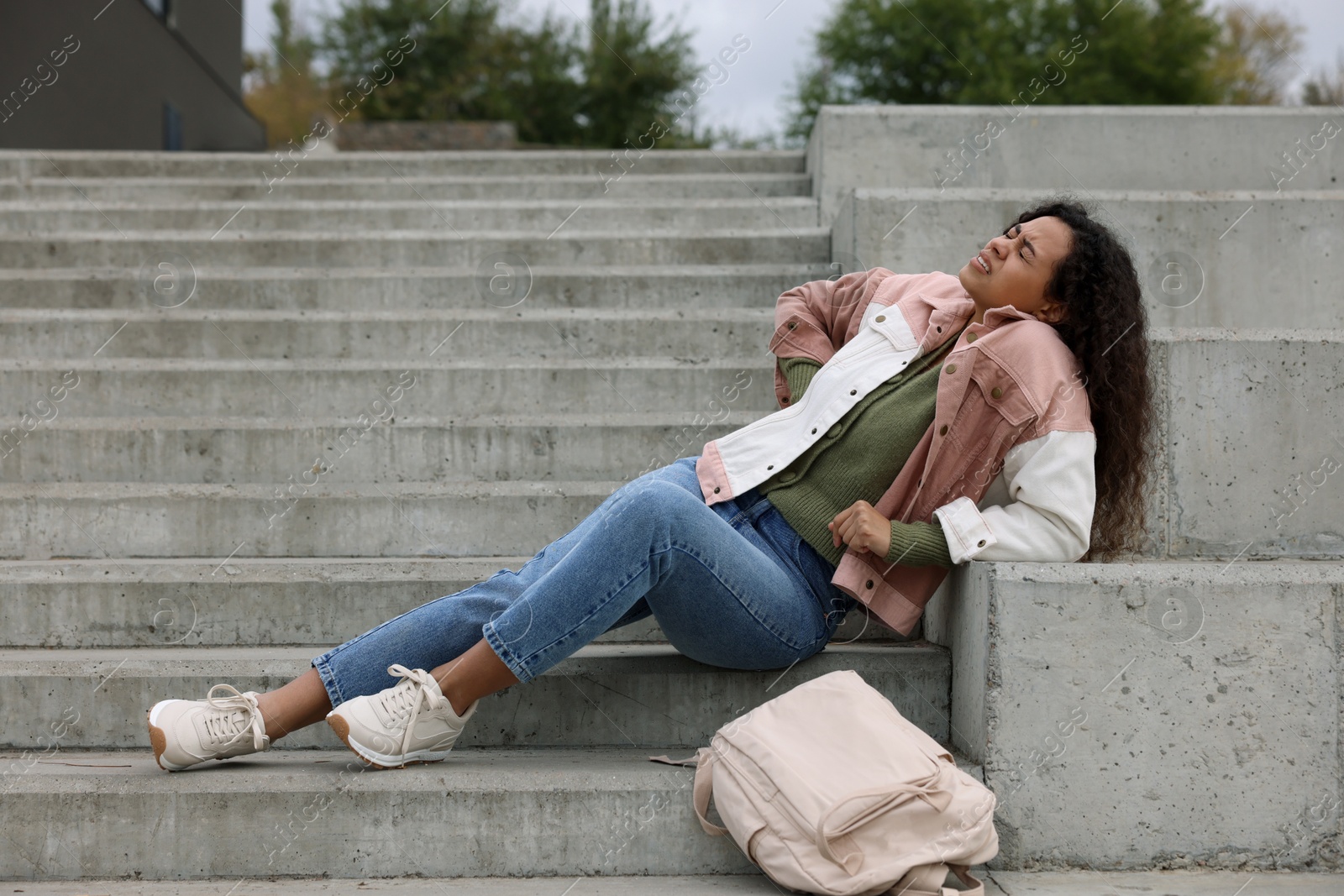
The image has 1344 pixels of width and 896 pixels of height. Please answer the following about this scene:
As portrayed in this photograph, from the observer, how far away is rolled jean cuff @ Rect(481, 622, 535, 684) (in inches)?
87.4

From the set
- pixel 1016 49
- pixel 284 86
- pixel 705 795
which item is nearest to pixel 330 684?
pixel 705 795

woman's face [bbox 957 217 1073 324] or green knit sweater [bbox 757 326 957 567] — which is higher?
woman's face [bbox 957 217 1073 324]

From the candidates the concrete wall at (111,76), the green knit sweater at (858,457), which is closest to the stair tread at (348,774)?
the green knit sweater at (858,457)

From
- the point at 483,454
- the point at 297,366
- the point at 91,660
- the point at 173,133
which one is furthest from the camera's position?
the point at 173,133

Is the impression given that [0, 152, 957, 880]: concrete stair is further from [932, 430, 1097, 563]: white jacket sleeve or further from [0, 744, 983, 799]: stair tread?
[932, 430, 1097, 563]: white jacket sleeve

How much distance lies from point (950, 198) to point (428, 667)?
2.46 m

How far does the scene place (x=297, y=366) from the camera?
373 cm

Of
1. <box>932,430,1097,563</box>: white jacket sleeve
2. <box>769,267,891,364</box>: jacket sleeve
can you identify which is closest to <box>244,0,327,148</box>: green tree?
<box>769,267,891,364</box>: jacket sleeve

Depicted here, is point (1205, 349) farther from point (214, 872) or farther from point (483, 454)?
point (214, 872)

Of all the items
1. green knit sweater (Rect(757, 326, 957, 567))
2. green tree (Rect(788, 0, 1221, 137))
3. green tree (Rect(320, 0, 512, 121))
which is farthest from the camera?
green tree (Rect(788, 0, 1221, 137))

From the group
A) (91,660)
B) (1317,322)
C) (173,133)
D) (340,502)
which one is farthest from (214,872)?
(173,133)

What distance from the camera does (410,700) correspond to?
7.38 feet

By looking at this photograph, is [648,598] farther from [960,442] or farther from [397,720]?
[960,442]

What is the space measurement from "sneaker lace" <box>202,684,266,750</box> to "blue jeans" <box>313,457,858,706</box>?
0.50 ft
